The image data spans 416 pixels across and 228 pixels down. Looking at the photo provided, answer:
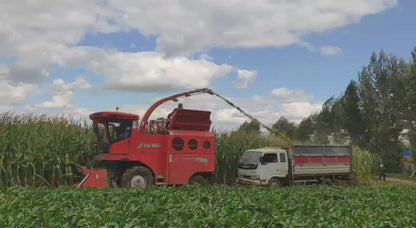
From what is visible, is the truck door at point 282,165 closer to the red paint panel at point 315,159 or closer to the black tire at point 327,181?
the red paint panel at point 315,159

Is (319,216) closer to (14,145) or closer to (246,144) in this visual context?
(14,145)

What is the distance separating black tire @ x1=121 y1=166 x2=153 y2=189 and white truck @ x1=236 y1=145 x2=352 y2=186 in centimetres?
495

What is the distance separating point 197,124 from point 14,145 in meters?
6.68

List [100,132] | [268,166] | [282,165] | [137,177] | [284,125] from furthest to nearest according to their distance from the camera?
1. [284,125]
2. [282,165]
3. [268,166]
4. [100,132]
5. [137,177]

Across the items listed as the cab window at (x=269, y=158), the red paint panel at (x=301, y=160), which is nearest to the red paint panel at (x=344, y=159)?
the red paint panel at (x=301, y=160)

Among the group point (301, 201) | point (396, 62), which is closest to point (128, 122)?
point (301, 201)

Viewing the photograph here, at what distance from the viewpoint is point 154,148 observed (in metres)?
15.8

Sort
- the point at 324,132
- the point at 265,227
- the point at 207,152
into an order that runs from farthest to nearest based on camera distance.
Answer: the point at 324,132
the point at 207,152
the point at 265,227

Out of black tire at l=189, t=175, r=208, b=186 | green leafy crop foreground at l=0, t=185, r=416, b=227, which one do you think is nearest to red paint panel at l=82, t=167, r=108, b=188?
black tire at l=189, t=175, r=208, b=186

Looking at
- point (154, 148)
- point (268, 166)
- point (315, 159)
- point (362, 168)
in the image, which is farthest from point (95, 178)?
point (362, 168)

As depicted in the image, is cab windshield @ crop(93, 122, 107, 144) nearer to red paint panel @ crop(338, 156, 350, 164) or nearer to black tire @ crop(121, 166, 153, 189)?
black tire @ crop(121, 166, 153, 189)

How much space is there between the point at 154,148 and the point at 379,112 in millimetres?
38210

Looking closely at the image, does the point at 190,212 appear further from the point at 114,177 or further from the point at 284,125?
the point at 284,125

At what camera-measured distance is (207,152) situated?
16719 mm
